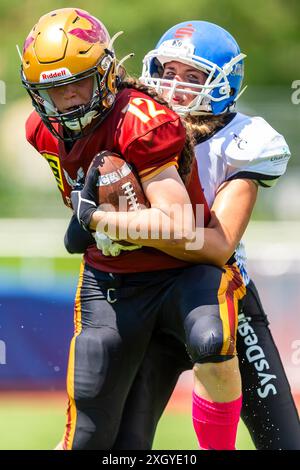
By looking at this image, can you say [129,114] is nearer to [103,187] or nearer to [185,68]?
[103,187]

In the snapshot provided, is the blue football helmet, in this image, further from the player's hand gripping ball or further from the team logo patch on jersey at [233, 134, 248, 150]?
the player's hand gripping ball

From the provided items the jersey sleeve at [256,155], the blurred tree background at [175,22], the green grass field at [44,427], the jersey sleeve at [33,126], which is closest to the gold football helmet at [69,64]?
the jersey sleeve at [33,126]

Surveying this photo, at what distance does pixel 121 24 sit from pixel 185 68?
273 inches

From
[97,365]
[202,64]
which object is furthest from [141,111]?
[97,365]

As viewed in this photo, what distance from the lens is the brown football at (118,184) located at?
2.67m

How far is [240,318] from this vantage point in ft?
10.00

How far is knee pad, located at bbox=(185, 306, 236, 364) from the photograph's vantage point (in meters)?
2.66

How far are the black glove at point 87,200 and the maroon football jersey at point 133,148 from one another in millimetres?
97

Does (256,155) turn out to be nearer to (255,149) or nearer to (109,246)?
(255,149)

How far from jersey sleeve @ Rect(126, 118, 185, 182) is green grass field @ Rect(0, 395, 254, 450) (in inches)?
62.7

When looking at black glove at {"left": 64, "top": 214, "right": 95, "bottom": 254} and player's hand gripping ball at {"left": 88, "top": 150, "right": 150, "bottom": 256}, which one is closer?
player's hand gripping ball at {"left": 88, "top": 150, "right": 150, "bottom": 256}

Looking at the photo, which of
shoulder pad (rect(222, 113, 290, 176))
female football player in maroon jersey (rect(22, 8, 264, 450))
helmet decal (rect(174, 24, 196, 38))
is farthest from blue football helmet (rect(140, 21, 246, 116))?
female football player in maroon jersey (rect(22, 8, 264, 450))

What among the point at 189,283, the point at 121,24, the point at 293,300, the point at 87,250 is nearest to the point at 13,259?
the point at 293,300

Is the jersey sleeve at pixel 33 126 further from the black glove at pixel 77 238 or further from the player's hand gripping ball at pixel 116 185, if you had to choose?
the player's hand gripping ball at pixel 116 185
